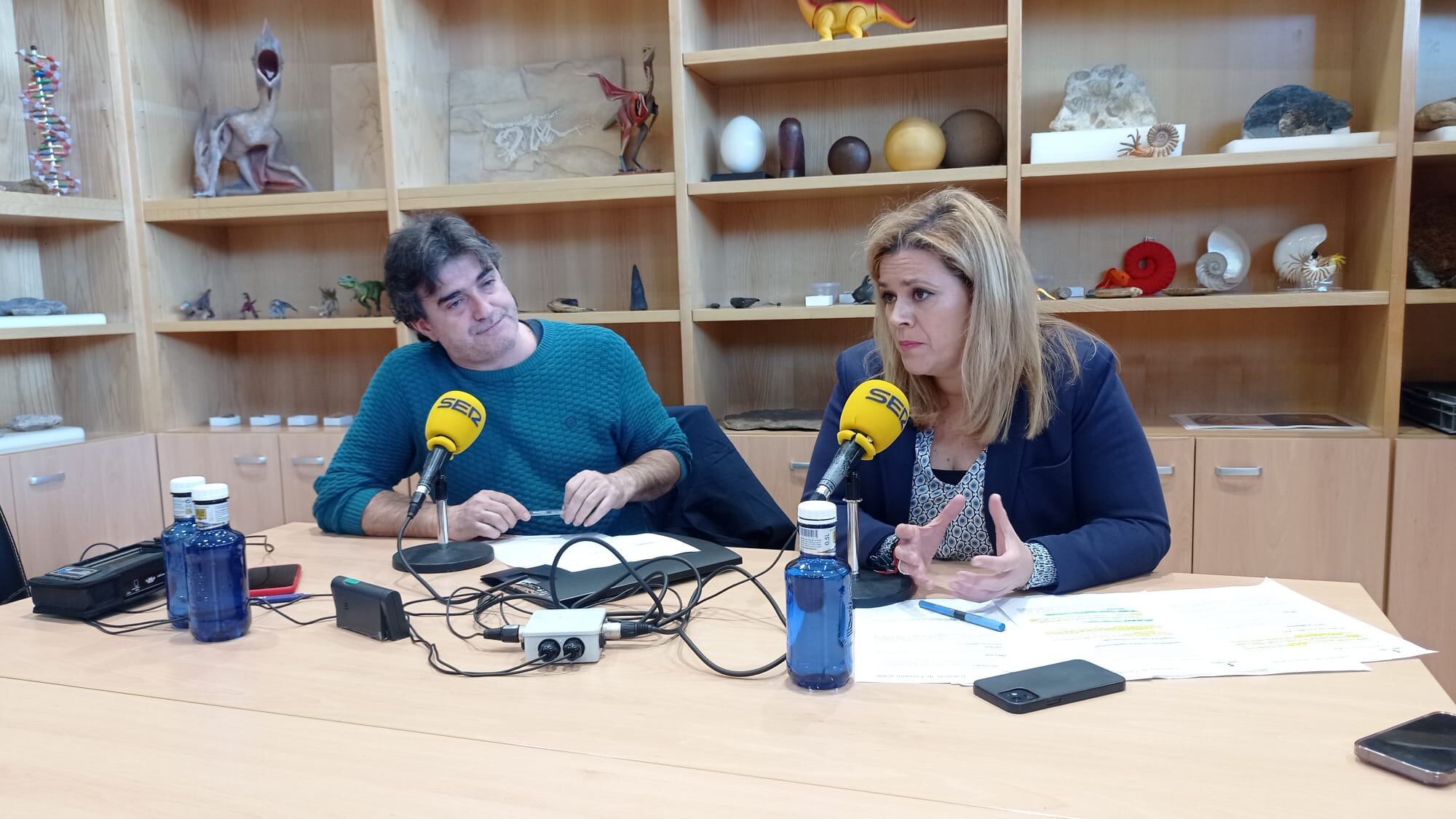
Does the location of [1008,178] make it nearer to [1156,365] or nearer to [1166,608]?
[1156,365]

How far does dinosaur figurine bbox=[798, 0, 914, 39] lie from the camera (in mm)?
2736

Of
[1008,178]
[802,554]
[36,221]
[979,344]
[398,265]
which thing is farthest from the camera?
[36,221]

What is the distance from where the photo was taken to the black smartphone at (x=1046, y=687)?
3.24ft

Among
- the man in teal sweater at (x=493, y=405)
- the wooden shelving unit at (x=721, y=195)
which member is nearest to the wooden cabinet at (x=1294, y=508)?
the wooden shelving unit at (x=721, y=195)

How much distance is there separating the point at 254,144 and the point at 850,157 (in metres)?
1.98

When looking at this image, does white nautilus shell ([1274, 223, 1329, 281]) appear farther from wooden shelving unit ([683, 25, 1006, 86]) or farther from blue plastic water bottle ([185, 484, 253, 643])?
blue plastic water bottle ([185, 484, 253, 643])

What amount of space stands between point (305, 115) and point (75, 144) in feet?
2.35

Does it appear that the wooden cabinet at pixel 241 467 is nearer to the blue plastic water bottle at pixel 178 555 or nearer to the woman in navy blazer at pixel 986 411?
the blue plastic water bottle at pixel 178 555

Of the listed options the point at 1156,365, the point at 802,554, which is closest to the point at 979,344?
the point at 802,554

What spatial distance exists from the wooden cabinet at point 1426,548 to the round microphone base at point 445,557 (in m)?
2.19

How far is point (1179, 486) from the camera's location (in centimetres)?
255

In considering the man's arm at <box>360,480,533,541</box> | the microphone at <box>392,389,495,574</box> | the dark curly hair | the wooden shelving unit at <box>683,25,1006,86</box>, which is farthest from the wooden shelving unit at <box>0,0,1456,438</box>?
the microphone at <box>392,389,495,574</box>

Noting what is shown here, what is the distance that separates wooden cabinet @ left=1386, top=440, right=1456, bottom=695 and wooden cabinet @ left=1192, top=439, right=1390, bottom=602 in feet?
0.11

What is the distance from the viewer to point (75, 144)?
3238mm
